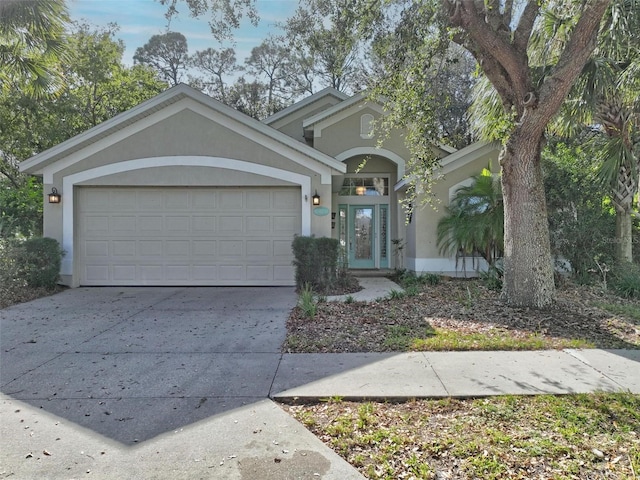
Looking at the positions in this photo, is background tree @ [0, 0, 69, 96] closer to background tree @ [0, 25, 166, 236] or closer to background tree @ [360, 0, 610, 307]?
background tree @ [0, 25, 166, 236]

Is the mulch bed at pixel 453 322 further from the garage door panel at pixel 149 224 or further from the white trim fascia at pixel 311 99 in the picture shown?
the white trim fascia at pixel 311 99

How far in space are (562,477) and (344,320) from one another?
4040 millimetres

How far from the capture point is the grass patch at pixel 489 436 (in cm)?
262

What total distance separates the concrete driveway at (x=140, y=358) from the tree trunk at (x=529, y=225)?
13.2 feet

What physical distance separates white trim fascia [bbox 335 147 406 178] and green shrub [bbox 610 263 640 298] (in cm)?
608

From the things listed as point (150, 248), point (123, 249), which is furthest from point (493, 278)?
point (123, 249)

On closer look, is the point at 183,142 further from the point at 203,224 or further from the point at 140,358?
the point at 140,358

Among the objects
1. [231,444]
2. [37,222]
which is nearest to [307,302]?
[231,444]

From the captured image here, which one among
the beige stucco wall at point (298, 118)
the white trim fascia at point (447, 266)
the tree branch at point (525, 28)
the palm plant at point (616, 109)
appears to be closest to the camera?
the tree branch at point (525, 28)

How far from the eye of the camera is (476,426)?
3.14 metres

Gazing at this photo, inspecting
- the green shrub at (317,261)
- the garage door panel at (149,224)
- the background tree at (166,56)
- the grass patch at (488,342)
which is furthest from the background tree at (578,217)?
the background tree at (166,56)

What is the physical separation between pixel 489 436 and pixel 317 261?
6256mm

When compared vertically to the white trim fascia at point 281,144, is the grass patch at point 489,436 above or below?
below

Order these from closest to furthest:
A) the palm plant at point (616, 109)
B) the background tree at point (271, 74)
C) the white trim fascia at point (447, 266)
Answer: the palm plant at point (616, 109) < the white trim fascia at point (447, 266) < the background tree at point (271, 74)
